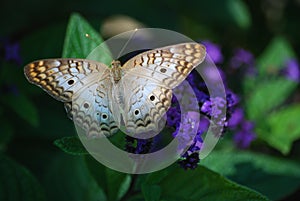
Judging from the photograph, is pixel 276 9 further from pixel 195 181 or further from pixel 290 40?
pixel 195 181

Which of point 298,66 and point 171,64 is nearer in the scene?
point 171,64

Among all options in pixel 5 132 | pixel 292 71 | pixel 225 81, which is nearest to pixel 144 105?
pixel 225 81

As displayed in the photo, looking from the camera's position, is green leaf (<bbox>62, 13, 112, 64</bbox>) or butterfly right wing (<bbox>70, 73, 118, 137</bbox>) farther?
green leaf (<bbox>62, 13, 112, 64</bbox>)

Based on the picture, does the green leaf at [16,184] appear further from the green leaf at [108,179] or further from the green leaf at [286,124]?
the green leaf at [286,124]

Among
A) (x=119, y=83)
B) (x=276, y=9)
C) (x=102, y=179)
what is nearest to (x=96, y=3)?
(x=276, y=9)

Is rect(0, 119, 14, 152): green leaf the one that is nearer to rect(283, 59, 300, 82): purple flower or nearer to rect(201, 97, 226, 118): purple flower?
rect(201, 97, 226, 118): purple flower

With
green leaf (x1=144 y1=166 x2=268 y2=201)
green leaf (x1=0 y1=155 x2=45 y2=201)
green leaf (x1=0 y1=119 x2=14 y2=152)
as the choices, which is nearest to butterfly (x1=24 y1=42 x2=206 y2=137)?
green leaf (x1=144 y1=166 x2=268 y2=201)

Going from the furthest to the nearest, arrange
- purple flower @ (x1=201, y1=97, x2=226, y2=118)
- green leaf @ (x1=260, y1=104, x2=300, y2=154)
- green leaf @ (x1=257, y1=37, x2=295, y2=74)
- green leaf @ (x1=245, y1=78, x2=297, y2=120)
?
green leaf @ (x1=257, y1=37, x2=295, y2=74) < green leaf @ (x1=245, y1=78, x2=297, y2=120) < green leaf @ (x1=260, y1=104, x2=300, y2=154) < purple flower @ (x1=201, y1=97, x2=226, y2=118)
